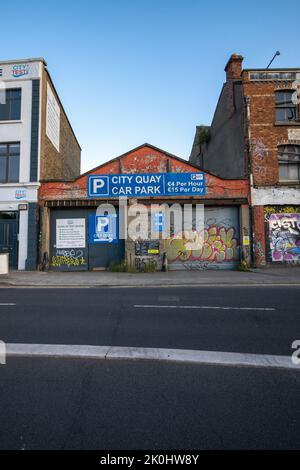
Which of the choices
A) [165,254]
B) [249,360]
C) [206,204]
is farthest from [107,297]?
[206,204]

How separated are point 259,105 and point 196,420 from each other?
60.0 ft

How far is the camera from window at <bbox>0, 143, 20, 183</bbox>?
16.8m

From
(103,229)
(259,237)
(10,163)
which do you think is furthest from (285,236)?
(10,163)

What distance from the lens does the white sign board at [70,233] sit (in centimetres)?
1678

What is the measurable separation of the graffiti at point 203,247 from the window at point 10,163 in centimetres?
995

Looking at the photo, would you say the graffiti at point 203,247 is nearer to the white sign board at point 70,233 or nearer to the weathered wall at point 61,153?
the white sign board at point 70,233

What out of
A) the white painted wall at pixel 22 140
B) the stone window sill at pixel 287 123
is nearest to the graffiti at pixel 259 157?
the stone window sill at pixel 287 123

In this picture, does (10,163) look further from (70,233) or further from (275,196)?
(275,196)

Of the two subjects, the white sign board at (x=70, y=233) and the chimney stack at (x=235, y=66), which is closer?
the white sign board at (x=70, y=233)

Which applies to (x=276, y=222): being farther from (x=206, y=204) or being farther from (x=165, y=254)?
(x=165, y=254)

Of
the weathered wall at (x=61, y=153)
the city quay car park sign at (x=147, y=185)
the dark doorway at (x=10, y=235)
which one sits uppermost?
the weathered wall at (x=61, y=153)

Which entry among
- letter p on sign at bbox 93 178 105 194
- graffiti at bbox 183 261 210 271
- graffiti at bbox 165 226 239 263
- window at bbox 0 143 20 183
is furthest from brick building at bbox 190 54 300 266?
window at bbox 0 143 20 183

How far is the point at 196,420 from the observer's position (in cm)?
266

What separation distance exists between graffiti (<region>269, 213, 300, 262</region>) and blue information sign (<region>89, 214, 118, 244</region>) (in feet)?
30.1
